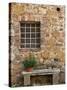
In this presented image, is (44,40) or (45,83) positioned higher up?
(44,40)

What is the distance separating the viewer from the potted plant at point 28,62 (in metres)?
1.89

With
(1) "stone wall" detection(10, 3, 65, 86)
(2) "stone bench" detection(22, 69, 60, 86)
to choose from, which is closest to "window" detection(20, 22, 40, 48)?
(1) "stone wall" detection(10, 3, 65, 86)

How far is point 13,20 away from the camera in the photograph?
1.92m

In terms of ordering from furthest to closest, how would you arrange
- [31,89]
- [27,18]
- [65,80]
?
[27,18]
[65,80]
[31,89]

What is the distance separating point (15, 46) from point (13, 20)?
172 millimetres

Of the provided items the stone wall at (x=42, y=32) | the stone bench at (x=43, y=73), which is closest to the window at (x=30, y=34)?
the stone wall at (x=42, y=32)

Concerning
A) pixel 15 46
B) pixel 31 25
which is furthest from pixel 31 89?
pixel 31 25

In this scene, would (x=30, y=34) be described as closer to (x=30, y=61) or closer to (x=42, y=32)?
(x=42, y=32)

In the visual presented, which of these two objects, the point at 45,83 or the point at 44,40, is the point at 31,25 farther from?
the point at 45,83

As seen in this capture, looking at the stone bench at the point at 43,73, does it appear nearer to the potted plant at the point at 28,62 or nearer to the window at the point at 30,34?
the potted plant at the point at 28,62

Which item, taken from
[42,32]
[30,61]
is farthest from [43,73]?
[42,32]

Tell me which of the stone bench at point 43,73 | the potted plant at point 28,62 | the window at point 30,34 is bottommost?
the stone bench at point 43,73

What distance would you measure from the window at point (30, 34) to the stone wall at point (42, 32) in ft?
0.10

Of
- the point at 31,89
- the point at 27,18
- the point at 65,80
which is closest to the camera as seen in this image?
the point at 31,89
